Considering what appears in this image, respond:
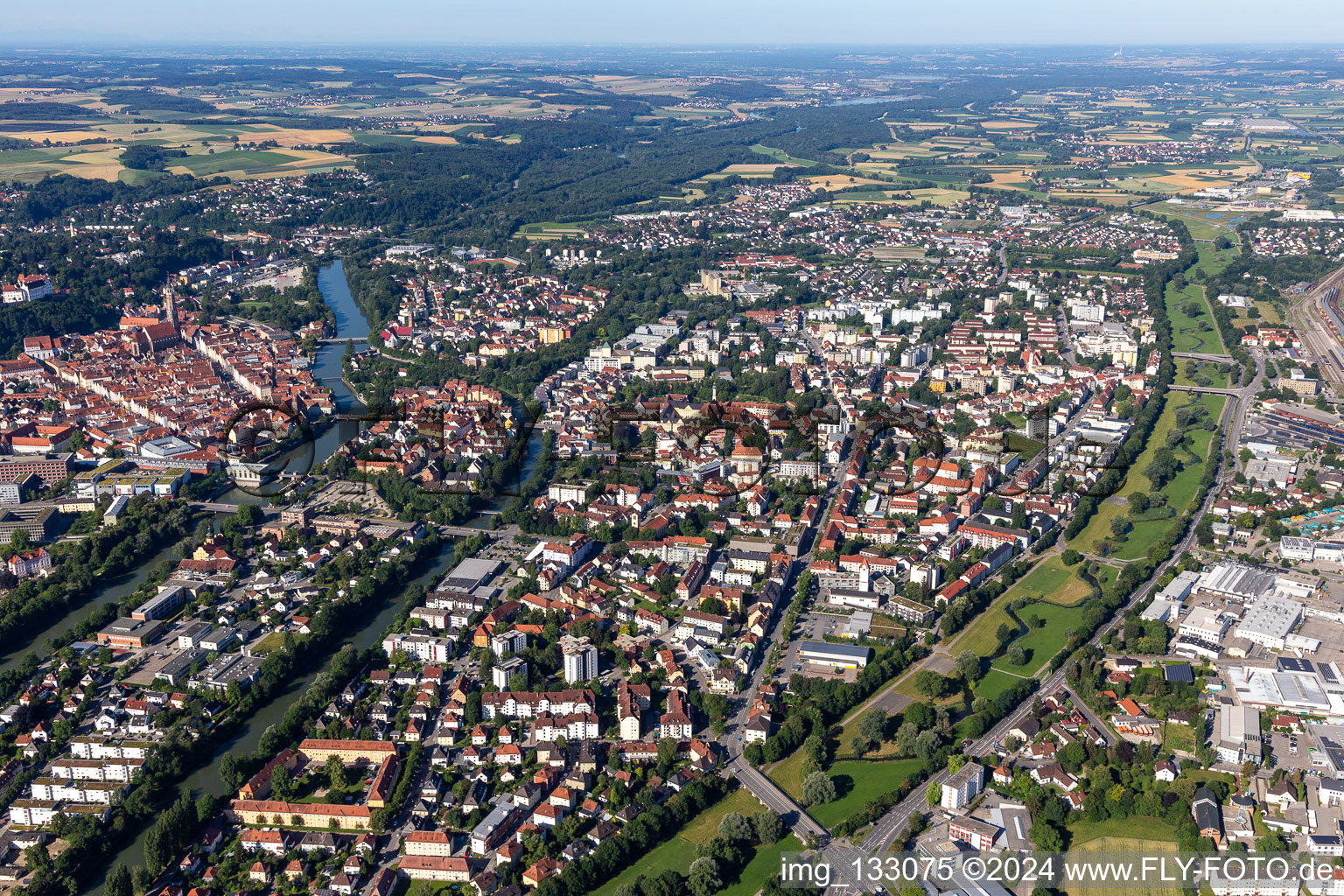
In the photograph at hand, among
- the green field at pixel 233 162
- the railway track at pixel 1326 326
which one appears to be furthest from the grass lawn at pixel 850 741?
the green field at pixel 233 162

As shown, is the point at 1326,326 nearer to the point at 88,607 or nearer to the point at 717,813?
the point at 717,813

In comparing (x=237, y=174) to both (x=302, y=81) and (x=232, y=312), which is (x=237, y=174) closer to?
(x=232, y=312)

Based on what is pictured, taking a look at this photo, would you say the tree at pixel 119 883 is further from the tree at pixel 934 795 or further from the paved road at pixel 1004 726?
the tree at pixel 934 795

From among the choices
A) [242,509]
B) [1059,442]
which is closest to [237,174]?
[242,509]

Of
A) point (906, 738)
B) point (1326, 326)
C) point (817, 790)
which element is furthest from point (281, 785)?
point (1326, 326)

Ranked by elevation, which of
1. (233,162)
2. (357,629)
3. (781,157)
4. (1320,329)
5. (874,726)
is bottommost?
(357,629)

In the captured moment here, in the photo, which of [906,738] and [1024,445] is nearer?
[906,738]

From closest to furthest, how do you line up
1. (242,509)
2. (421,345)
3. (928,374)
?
(242,509), (928,374), (421,345)
